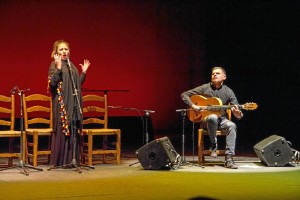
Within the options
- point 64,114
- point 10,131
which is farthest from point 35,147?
point 64,114

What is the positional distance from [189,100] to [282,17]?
12.7 ft

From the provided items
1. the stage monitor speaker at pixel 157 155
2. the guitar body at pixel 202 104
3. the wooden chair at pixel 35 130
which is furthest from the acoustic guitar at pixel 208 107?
the wooden chair at pixel 35 130

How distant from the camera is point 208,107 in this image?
6828 mm

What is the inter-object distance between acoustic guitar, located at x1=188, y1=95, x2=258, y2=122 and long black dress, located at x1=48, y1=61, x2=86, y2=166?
1351mm

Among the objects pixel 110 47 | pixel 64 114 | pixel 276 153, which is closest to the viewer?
pixel 64 114

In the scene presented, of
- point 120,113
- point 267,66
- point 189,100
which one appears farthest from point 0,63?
point 267,66

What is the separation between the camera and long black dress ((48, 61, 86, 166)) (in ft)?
21.6

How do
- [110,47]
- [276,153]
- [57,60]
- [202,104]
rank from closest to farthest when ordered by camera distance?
[57,60], [276,153], [202,104], [110,47]

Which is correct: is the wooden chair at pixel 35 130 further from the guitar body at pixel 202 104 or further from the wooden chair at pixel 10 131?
the guitar body at pixel 202 104

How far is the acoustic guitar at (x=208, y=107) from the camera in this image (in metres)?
6.74

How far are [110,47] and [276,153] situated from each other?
4.15 metres

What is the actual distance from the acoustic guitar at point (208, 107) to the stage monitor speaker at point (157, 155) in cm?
64

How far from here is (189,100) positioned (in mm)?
6930

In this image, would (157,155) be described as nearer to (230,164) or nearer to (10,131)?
(230,164)
